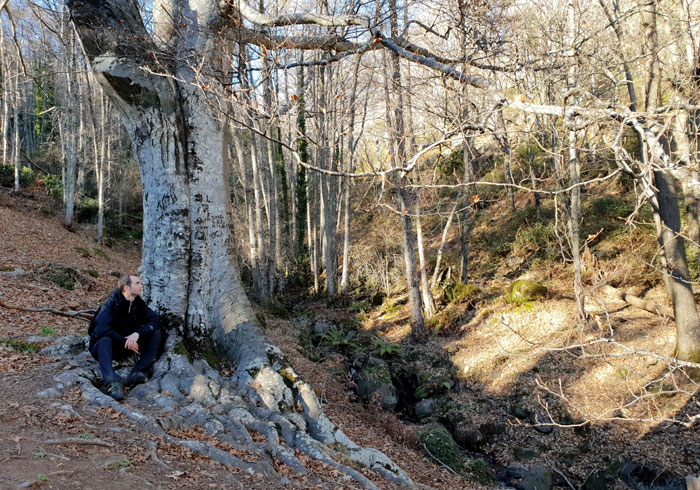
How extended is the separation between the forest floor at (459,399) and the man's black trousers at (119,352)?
47 centimetres

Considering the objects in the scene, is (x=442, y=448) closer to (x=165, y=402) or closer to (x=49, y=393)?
(x=165, y=402)

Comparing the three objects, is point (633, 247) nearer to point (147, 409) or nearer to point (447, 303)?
point (447, 303)

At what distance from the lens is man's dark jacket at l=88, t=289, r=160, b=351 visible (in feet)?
16.6

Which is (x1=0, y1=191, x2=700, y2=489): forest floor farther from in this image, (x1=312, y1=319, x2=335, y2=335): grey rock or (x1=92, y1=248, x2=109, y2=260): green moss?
(x1=92, y1=248, x2=109, y2=260): green moss

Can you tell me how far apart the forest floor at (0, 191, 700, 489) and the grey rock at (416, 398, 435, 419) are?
624 millimetres

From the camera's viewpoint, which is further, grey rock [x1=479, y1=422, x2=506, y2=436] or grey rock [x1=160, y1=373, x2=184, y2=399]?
grey rock [x1=479, y1=422, x2=506, y2=436]

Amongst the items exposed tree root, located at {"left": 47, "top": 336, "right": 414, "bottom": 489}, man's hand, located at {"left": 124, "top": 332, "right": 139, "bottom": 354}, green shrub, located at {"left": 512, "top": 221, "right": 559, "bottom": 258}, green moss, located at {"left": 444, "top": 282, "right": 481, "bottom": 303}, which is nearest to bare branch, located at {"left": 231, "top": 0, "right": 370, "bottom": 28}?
man's hand, located at {"left": 124, "top": 332, "right": 139, "bottom": 354}

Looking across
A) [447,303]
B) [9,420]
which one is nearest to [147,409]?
[9,420]

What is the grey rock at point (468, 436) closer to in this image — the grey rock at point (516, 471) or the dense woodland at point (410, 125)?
the grey rock at point (516, 471)

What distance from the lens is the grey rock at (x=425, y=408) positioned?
8.24 meters

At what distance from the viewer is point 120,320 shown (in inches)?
207

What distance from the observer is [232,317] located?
6266 mm

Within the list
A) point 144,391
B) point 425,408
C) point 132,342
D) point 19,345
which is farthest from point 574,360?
point 19,345

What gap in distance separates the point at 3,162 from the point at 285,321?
1988 centimetres
